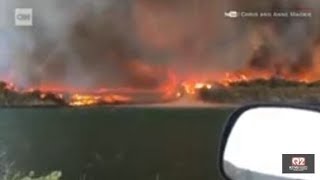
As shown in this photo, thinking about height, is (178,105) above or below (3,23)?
below

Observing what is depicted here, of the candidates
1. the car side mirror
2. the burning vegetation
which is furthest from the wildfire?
the car side mirror

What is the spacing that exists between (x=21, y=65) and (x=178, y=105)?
50cm

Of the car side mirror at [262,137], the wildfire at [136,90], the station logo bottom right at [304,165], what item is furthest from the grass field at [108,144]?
the car side mirror at [262,137]

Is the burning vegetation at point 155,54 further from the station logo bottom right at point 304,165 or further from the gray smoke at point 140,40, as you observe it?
the station logo bottom right at point 304,165

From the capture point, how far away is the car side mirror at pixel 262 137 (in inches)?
61.8

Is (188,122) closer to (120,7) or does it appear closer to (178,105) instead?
(178,105)

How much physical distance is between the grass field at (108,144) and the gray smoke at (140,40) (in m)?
0.11

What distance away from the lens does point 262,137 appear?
1.69 m

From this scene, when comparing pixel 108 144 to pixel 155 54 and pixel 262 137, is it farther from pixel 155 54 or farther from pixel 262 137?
pixel 262 137

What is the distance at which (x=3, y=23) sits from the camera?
2828 millimetres

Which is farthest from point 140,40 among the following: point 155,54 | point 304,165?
point 304,165

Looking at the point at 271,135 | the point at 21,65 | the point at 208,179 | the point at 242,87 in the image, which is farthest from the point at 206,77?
the point at 271,135

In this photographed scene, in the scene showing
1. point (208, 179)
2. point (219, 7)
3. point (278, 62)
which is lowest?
point (208, 179)

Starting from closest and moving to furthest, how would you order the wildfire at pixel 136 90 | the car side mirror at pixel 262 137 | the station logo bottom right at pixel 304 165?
the car side mirror at pixel 262 137, the station logo bottom right at pixel 304 165, the wildfire at pixel 136 90
